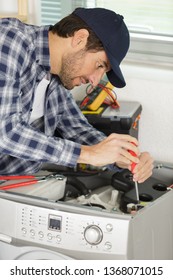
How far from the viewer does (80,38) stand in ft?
5.32

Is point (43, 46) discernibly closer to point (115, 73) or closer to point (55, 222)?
point (115, 73)

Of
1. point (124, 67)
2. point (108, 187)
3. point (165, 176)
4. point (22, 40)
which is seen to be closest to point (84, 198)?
point (108, 187)

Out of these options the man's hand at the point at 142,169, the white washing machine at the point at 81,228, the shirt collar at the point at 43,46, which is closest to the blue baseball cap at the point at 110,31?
the shirt collar at the point at 43,46

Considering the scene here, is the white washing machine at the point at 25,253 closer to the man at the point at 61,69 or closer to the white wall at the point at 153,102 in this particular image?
the man at the point at 61,69

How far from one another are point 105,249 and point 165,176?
0.52 m

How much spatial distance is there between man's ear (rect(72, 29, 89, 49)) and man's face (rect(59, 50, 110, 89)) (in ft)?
0.06

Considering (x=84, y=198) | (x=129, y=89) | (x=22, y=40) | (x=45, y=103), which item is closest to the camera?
(x=22, y=40)

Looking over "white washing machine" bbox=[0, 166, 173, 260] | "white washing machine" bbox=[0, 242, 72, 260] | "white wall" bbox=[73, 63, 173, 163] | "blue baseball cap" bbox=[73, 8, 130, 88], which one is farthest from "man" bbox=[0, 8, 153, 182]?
"white wall" bbox=[73, 63, 173, 163]

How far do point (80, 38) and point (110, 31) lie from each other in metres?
0.09

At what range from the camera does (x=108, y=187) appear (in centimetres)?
190

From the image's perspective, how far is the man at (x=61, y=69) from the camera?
62.7 inches

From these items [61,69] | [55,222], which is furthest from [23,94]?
[55,222]

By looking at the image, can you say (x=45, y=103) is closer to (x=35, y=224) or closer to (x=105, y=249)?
(x=35, y=224)

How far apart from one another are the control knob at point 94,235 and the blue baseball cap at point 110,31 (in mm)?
443
